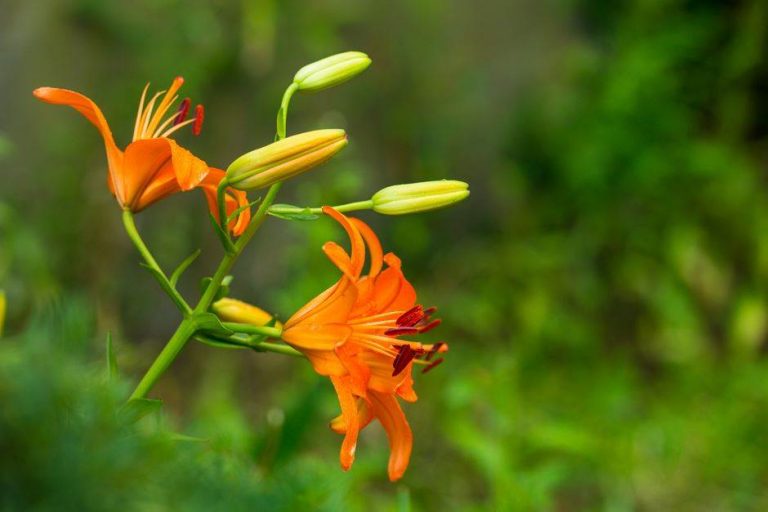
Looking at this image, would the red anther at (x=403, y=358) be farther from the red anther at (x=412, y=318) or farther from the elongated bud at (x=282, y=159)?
the elongated bud at (x=282, y=159)

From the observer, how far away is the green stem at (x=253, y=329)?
887mm

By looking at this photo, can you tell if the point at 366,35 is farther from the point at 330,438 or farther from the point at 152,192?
the point at 152,192

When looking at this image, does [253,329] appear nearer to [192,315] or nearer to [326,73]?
[192,315]

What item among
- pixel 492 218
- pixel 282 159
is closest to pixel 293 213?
pixel 282 159

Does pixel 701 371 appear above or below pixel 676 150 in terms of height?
below

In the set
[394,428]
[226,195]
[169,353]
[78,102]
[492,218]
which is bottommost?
[492,218]

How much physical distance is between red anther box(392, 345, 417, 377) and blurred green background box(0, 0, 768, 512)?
0.96m

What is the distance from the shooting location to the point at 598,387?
3051 mm

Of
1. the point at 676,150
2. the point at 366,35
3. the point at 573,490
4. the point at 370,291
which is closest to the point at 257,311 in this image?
the point at 370,291

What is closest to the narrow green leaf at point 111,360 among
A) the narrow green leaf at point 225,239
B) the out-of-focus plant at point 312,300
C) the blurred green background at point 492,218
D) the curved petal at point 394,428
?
the out-of-focus plant at point 312,300

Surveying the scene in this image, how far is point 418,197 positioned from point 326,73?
165 millimetres

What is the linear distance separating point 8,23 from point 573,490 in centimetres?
190

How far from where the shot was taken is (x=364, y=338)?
932mm

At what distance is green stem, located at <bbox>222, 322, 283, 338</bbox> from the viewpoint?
89 cm
